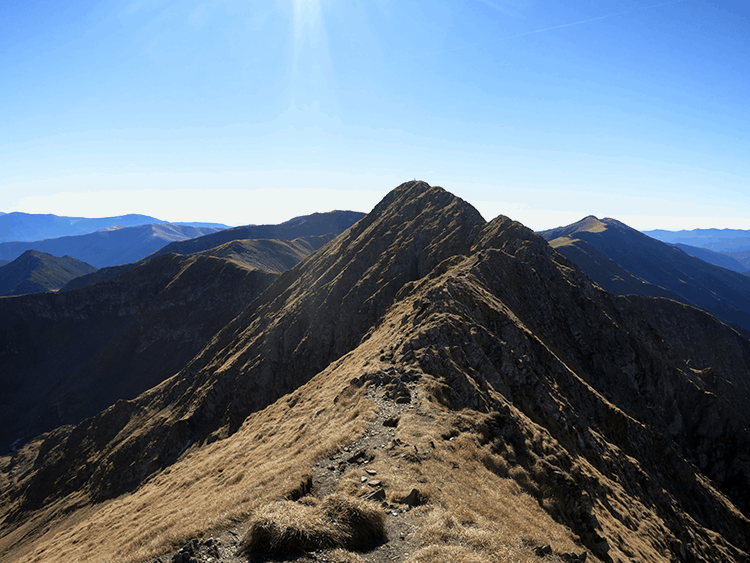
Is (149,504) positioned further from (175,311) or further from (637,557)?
(175,311)

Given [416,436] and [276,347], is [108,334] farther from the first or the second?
[416,436]

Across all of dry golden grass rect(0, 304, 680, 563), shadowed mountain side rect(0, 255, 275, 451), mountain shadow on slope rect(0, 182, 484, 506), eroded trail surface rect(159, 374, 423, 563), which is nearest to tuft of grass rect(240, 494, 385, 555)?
dry golden grass rect(0, 304, 680, 563)

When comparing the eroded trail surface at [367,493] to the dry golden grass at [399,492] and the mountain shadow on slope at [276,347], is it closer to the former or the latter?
the dry golden grass at [399,492]

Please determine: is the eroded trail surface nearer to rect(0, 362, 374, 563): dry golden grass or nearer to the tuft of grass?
the tuft of grass

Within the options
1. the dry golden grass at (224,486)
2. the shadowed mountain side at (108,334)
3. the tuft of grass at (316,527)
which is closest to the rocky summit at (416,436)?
the tuft of grass at (316,527)

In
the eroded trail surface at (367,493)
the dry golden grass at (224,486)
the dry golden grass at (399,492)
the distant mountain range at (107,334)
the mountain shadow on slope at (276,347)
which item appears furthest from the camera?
the distant mountain range at (107,334)

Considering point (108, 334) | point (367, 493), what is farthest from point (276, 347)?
point (108, 334)
